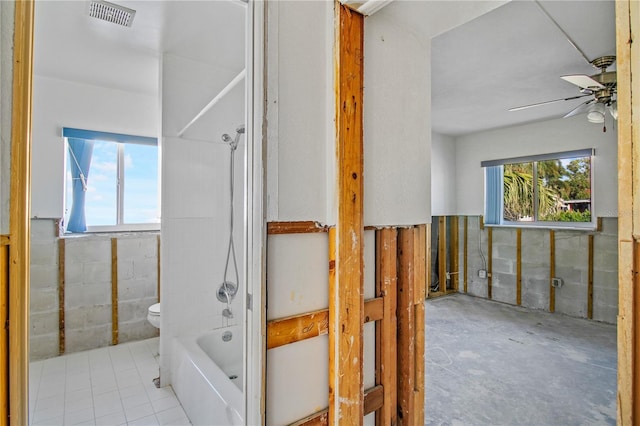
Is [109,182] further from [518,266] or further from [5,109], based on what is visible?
[518,266]

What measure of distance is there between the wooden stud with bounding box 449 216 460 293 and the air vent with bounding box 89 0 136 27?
5241 mm

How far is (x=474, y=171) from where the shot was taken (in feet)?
18.1

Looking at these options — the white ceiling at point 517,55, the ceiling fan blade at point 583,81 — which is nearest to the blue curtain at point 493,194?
the white ceiling at point 517,55

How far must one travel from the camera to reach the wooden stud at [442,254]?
555 centimetres

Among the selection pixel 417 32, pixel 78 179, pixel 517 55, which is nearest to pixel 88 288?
pixel 78 179

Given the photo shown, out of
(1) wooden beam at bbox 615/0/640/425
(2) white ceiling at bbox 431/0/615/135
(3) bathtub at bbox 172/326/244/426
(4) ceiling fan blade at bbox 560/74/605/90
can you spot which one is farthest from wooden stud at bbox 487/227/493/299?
(1) wooden beam at bbox 615/0/640/425

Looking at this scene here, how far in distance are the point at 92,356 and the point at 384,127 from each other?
3320 millimetres

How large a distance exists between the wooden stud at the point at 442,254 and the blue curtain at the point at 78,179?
16.4 feet

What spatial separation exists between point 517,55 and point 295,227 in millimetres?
2669

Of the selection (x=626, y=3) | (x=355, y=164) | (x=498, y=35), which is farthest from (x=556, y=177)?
(x=626, y=3)

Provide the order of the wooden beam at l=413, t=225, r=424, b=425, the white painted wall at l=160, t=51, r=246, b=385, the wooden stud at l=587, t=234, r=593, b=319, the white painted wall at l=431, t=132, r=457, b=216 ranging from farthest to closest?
the white painted wall at l=431, t=132, r=457, b=216, the wooden stud at l=587, t=234, r=593, b=319, the white painted wall at l=160, t=51, r=246, b=385, the wooden beam at l=413, t=225, r=424, b=425

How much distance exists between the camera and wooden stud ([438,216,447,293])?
18.2ft

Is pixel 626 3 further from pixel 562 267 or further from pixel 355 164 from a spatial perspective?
pixel 562 267

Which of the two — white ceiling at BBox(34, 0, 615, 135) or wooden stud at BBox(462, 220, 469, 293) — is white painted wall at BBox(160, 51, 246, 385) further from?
wooden stud at BBox(462, 220, 469, 293)
